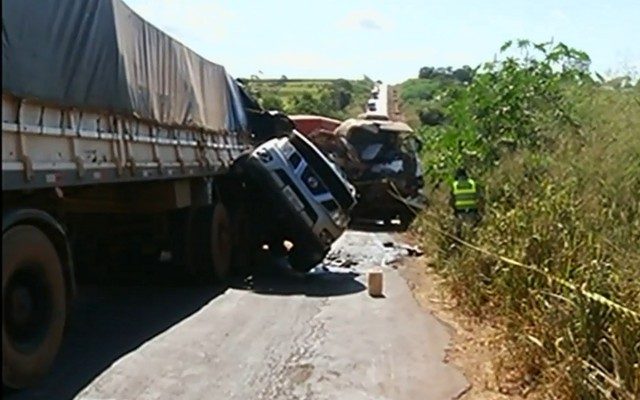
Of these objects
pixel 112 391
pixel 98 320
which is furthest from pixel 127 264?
pixel 112 391

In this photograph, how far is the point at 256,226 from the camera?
12.6 metres

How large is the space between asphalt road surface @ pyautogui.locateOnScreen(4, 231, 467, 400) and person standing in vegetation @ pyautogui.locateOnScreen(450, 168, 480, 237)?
1296 millimetres

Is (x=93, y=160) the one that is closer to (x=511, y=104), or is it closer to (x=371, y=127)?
(x=511, y=104)

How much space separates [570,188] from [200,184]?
4926 millimetres

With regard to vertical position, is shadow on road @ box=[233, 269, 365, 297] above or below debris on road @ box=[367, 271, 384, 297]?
below

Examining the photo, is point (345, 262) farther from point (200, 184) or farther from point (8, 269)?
point (8, 269)

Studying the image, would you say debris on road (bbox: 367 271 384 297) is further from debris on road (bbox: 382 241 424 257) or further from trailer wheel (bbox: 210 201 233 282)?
debris on road (bbox: 382 241 424 257)

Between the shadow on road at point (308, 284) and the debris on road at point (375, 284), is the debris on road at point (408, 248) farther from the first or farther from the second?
the debris on road at point (375, 284)

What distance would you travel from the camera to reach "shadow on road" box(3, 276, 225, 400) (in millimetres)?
6105

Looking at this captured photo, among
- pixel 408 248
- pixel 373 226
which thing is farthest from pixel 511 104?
pixel 373 226

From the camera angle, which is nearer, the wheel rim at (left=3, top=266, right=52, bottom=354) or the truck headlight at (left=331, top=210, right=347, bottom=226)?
the wheel rim at (left=3, top=266, right=52, bottom=354)

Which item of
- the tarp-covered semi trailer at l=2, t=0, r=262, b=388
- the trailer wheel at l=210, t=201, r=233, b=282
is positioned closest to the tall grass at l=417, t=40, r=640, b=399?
the trailer wheel at l=210, t=201, r=233, b=282

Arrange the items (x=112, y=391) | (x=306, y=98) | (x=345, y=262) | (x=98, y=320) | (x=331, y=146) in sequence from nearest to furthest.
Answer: (x=112, y=391)
(x=98, y=320)
(x=345, y=262)
(x=331, y=146)
(x=306, y=98)

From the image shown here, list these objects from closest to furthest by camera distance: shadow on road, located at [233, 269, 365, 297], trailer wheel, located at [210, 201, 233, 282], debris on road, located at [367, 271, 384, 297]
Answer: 1. debris on road, located at [367, 271, 384, 297]
2. shadow on road, located at [233, 269, 365, 297]
3. trailer wheel, located at [210, 201, 233, 282]
